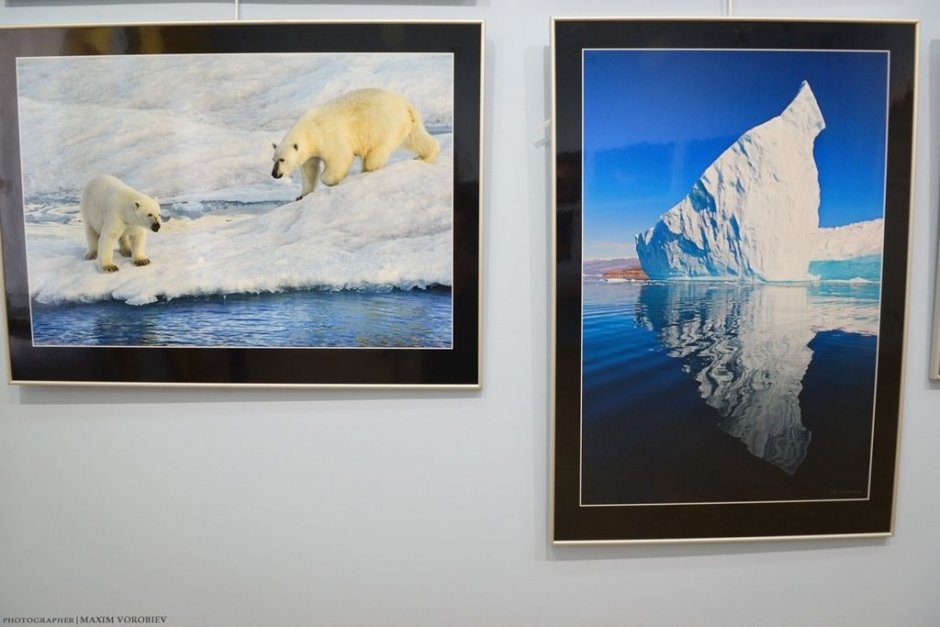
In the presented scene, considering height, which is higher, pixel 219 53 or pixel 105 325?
pixel 219 53

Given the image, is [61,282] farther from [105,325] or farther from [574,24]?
[574,24]

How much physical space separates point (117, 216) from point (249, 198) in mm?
271

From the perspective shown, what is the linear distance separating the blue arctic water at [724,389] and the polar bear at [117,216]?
92cm

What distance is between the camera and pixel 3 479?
1.15 meters

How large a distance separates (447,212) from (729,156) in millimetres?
579

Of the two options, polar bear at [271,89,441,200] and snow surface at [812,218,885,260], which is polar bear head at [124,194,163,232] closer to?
polar bear at [271,89,441,200]

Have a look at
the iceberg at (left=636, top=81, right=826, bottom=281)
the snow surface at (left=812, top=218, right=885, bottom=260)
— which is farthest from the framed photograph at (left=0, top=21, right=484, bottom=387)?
the snow surface at (left=812, top=218, right=885, bottom=260)

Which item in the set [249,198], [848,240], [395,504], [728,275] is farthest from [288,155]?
[848,240]

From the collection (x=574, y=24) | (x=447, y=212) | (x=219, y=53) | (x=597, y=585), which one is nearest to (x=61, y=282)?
(x=219, y=53)

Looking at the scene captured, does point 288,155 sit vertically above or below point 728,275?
above

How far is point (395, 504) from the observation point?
113 centimetres

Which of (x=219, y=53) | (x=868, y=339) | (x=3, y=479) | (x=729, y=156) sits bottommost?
(x=3, y=479)

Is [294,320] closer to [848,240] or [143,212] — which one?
[143,212]

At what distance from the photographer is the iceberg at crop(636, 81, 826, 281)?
1.06 metres
